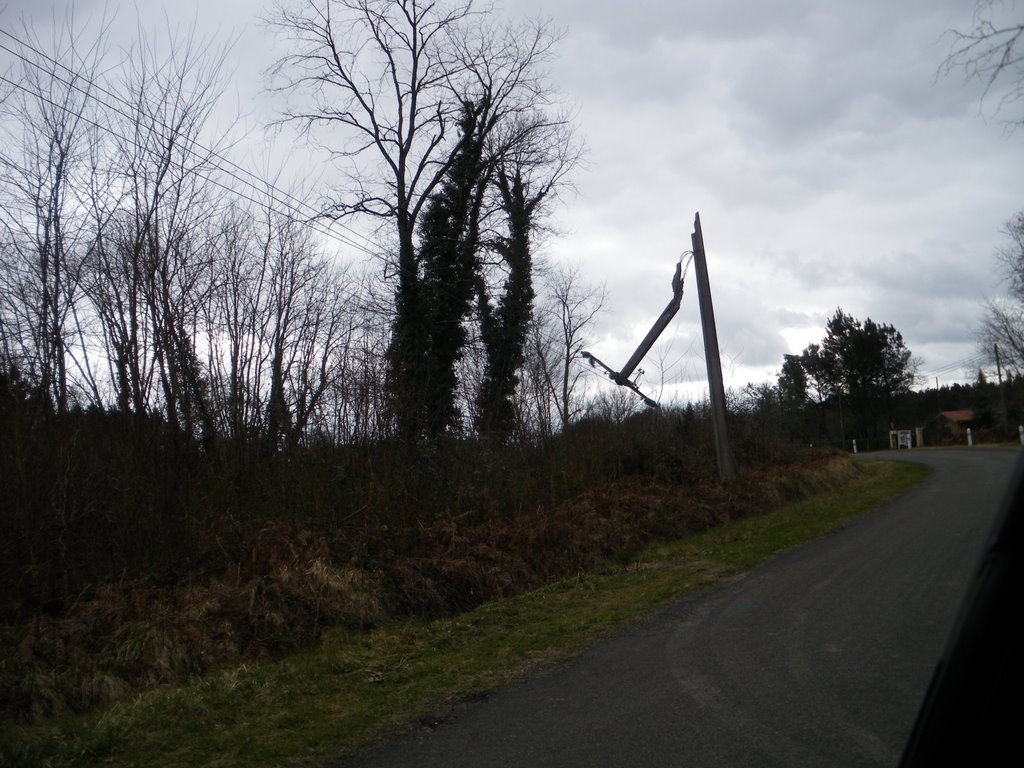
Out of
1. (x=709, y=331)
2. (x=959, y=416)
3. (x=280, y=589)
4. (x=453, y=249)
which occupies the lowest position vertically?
(x=280, y=589)

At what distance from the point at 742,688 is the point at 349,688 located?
3.48m

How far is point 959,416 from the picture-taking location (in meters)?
80.1

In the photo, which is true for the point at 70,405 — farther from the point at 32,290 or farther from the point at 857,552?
the point at 857,552

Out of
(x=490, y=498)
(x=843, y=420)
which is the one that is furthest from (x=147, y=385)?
(x=843, y=420)

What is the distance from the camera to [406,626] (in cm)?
1052

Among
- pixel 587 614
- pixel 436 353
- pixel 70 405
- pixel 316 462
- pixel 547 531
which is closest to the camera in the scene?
pixel 587 614

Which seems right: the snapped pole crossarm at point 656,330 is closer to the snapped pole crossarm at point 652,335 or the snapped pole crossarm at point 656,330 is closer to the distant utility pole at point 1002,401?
the snapped pole crossarm at point 652,335

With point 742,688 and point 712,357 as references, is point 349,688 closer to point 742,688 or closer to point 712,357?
point 742,688

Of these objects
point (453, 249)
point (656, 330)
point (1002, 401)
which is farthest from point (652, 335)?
point (1002, 401)

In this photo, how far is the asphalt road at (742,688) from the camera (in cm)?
512

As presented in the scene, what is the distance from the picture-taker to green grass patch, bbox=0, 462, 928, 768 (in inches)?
233

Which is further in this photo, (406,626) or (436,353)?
(436,353)

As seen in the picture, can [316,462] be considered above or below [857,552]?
above

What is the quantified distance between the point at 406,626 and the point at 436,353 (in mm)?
13329
